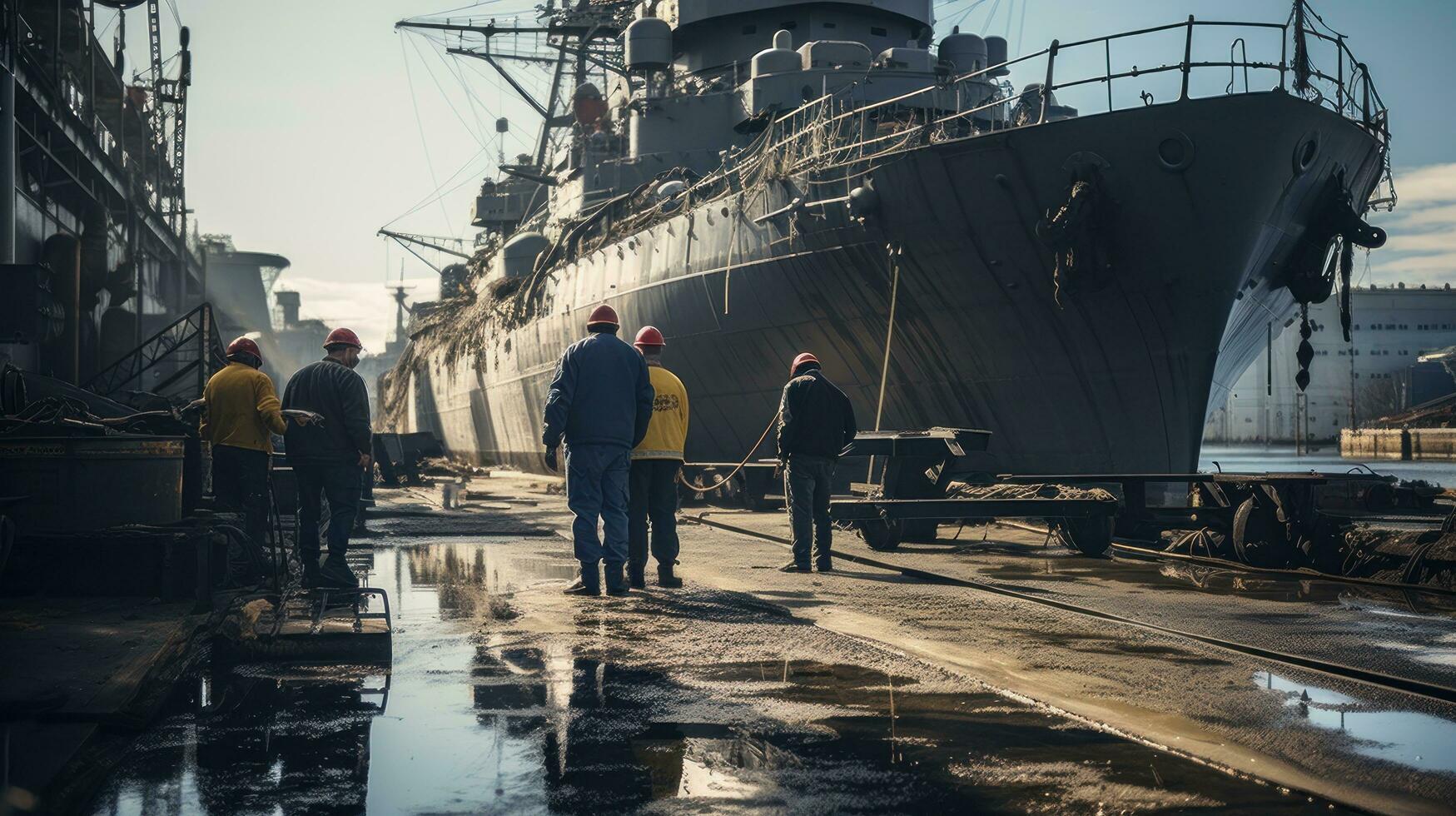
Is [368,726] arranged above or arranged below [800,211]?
below

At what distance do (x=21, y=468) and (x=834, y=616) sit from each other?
16.0ft

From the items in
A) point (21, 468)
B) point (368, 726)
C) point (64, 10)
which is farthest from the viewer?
point (64, 10)

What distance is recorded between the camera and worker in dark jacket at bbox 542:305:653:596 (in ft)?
27.2

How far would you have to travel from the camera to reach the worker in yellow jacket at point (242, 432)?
8469mm

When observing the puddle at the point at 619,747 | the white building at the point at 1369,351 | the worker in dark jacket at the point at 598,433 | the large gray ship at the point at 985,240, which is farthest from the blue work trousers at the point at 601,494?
the white building at the point at 1369,351

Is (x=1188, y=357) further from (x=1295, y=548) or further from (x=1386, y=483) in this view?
(x=1295, y=548)

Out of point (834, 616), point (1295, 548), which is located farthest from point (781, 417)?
point (1295, 548)

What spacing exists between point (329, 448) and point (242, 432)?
86cm

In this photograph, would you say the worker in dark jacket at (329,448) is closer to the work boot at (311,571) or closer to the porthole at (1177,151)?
the work boot at (311,571)

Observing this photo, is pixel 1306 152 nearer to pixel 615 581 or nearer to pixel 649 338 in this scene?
pixel 649 338

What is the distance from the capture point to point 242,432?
8.53 metres

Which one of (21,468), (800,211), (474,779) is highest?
(800,211)

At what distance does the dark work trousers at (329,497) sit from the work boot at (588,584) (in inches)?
56.4

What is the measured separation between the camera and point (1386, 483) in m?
16.4
